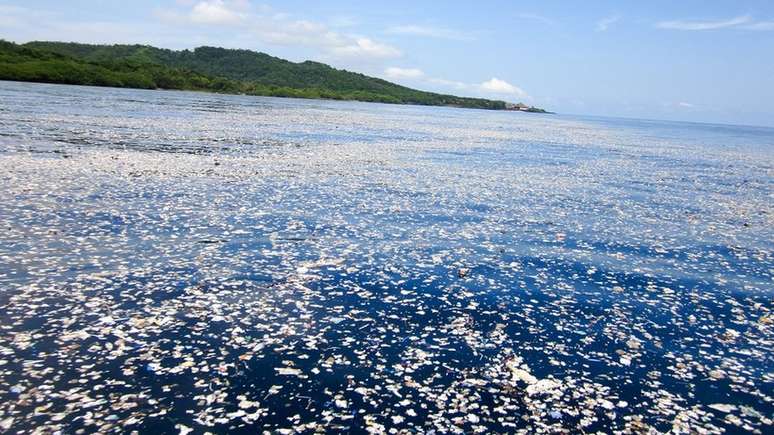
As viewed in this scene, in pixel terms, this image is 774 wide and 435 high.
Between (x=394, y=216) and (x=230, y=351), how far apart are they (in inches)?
565

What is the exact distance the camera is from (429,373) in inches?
427

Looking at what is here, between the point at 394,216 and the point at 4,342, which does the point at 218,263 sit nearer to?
the point at 4,342

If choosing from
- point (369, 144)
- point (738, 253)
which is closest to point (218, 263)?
point (738, 253)

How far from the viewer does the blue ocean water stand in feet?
31.4

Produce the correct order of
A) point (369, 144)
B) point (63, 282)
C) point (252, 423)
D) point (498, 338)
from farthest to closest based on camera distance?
point (369, 144) → point (63, 282) → point (498, 338) → point (252, 423)

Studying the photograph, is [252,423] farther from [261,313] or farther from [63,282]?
[63,282]

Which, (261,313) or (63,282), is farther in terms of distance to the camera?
(63,282)

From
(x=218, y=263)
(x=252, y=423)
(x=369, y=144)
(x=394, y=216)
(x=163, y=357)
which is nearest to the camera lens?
(x=252, y=423)

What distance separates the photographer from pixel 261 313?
43.3 ft

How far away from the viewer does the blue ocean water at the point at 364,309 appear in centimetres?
956

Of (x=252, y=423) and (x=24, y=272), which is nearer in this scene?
(x=252, y=423)

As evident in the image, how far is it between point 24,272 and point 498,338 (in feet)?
41.8

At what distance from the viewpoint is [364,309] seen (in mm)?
13969

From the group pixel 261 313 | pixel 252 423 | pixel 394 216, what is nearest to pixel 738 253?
pixel 394 216
